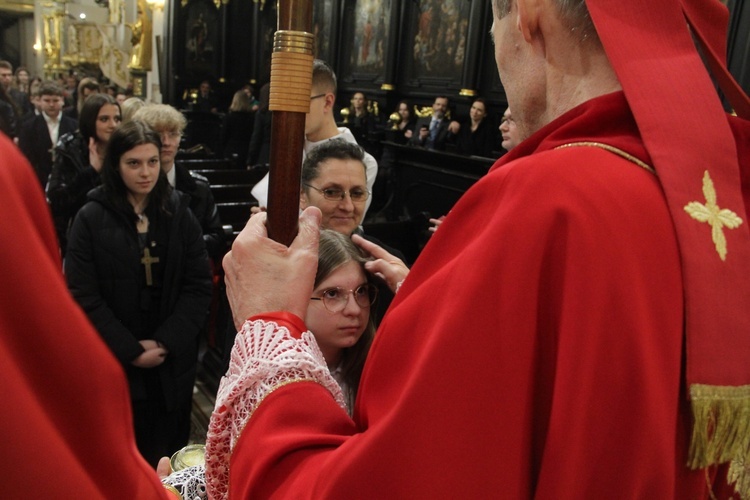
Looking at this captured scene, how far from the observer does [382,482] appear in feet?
2.69

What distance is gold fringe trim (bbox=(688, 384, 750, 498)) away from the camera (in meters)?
0.80

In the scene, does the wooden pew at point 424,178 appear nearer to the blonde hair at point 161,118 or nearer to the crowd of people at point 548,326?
the blonde hair at point 161,118

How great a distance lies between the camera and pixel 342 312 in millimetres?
1828

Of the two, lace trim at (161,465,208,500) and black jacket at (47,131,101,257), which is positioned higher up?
black jacket at (47,131,101,257)

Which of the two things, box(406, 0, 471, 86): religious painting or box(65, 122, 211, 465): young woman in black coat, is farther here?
box(406, 0, 471, 86): religious painting

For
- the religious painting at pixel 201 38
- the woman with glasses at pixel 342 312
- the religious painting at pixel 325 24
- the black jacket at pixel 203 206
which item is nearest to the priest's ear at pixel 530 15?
the woman with glasses at pixel 342 312

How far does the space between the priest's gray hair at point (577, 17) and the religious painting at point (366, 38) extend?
11027 mm

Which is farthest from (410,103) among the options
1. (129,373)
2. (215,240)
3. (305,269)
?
(305,269)

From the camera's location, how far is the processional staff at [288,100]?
3.62 feet

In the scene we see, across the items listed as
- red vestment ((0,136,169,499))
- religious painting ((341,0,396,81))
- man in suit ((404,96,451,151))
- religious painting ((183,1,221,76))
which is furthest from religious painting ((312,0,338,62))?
red vestment ((0,136,169,499))

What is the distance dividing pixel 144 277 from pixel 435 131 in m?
6.63

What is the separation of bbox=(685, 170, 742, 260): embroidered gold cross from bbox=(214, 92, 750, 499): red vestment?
0.15ft

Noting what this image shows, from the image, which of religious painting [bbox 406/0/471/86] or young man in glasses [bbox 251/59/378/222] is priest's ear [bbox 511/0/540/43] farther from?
religious painting [bbox 406/0/471/86]

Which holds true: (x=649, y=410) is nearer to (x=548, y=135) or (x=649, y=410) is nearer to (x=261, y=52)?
(x=548, y=135)
